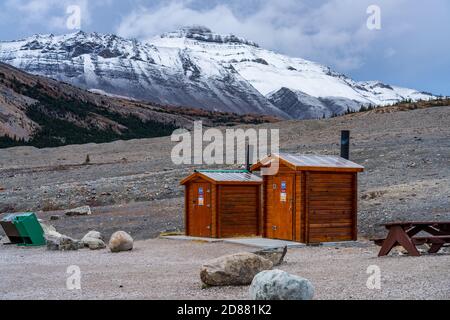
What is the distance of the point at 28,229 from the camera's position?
20.1 meters

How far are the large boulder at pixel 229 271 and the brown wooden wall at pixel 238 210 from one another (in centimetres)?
857

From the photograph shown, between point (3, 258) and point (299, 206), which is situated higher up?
point (299, 206)

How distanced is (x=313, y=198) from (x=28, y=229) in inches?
323

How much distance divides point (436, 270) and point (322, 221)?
669 cm

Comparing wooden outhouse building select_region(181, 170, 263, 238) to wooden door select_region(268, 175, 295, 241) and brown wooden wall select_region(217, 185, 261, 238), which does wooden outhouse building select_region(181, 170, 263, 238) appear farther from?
wooden door select_region(268, 175, 295, 241)

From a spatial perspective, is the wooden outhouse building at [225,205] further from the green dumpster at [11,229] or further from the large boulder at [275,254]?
the large boulder at [275,254]

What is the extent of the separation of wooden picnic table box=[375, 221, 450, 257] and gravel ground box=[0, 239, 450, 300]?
1.00 ft

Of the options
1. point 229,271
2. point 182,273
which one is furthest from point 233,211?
point 229,271

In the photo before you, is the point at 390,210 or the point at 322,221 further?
the point at 390,210

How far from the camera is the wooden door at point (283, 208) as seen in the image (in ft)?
58.4

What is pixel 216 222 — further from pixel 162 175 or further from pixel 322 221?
pixel 162 175

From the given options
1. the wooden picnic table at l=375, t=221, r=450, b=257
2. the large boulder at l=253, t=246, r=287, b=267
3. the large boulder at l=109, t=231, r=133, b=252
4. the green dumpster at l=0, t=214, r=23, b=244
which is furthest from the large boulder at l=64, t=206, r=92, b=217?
the wooden picnic table at l=375, t=221, r=450, b=257

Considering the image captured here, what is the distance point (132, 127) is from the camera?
109188 millimetres
